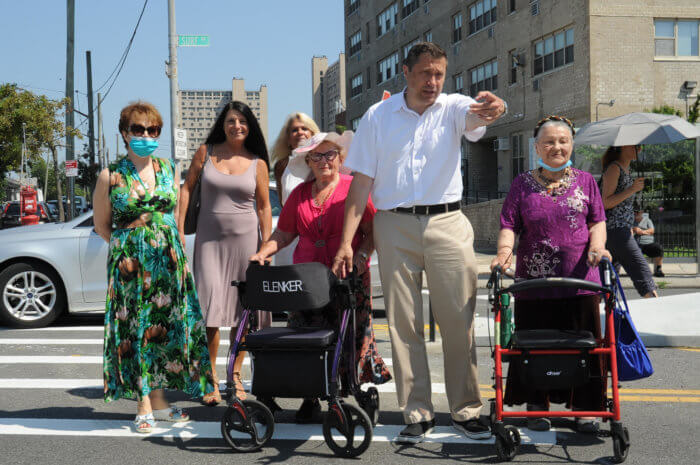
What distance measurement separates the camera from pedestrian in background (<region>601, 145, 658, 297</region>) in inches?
264

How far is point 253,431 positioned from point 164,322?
3.49ft

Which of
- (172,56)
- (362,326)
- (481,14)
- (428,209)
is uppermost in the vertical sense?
(481,14)

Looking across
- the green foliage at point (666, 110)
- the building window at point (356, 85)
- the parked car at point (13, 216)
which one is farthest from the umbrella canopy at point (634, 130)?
the building window at point (356, 85)

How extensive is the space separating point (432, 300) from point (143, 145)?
2.06 m

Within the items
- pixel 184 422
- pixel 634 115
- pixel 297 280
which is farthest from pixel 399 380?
pixel 634 115

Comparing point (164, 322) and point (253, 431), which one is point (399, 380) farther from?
point (164, 322)

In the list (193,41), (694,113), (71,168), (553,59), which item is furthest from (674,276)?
(71,168)

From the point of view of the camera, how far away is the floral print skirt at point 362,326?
4773mm

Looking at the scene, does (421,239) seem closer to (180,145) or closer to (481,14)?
(180,145)

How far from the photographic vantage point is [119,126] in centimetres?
487

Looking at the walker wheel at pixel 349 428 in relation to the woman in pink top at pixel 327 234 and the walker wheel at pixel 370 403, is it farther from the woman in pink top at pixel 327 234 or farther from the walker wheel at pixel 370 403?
the woman in pink top at pixel 327 234

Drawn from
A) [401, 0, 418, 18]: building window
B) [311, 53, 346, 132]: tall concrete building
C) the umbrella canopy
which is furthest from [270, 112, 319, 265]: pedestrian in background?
[311, 53, 346, 132]: tall concrete building

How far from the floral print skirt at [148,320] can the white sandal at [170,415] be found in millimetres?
228

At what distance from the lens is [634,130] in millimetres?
9367
